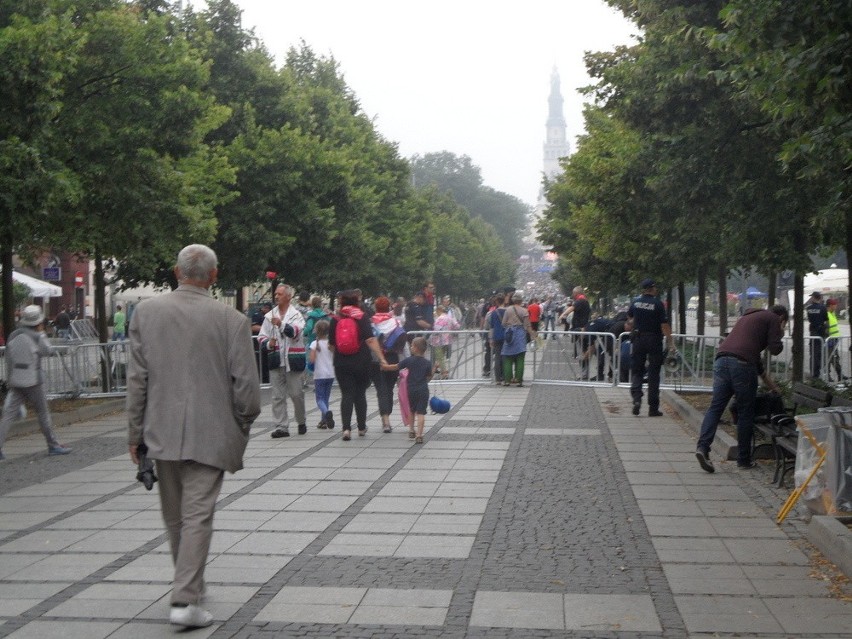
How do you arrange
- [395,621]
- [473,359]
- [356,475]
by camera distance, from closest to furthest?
[395,621]
[356,475]
[473,359]

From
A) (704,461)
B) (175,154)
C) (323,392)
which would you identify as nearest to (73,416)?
(323,392)

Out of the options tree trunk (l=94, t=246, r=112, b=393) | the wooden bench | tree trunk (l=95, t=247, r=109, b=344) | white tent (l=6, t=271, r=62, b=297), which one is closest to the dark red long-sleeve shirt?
the wooden bench

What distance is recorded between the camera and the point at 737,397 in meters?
11.6

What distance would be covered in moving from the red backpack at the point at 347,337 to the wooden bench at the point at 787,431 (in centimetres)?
472

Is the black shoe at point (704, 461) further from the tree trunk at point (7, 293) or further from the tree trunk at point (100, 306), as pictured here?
the tree trunk at point (100, 306)

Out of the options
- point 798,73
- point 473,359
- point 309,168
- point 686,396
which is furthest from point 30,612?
point 309,168

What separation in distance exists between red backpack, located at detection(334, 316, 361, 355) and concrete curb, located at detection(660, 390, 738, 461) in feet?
13.5

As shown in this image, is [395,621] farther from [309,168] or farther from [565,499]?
[309,168]

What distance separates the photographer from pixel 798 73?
365 inches

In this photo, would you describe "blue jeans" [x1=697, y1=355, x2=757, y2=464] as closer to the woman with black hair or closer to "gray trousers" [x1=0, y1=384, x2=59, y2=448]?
the woman with black hair

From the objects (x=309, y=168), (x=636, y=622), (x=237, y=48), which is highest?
(x=237, y=48)

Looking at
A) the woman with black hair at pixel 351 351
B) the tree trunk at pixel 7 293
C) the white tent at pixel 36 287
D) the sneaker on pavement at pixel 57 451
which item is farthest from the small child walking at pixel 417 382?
the white tent at pixel 36 287

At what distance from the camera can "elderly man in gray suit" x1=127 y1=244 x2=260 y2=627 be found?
6.36m

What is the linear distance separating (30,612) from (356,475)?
5346 millimetres
